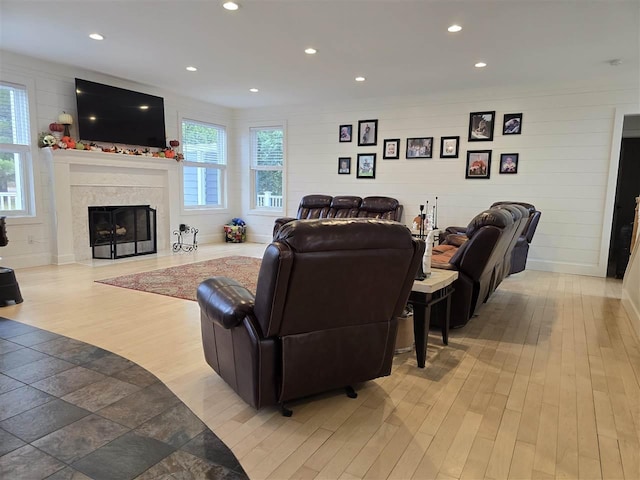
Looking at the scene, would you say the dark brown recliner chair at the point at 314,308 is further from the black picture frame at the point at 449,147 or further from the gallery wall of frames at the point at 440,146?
the black picture frame at the point at 449,147

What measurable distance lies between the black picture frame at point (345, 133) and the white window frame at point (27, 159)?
4691 mm

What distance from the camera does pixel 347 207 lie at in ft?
23.4

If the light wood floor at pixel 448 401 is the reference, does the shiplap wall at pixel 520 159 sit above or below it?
above

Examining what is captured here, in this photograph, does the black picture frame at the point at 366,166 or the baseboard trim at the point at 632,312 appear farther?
the black picture frame at the point at 366,166

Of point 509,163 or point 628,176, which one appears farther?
point 628,176

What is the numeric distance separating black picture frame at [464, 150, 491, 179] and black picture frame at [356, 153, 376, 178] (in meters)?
1.62

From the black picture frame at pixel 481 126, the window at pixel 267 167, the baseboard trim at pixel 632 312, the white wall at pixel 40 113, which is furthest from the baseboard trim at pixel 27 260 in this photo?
the baseboard trim at pixel 632 312

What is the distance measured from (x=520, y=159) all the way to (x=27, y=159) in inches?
272

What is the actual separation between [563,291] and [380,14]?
3.72 meters

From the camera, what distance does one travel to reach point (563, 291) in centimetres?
481

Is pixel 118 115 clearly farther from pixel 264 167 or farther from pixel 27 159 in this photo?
pixel 264 167

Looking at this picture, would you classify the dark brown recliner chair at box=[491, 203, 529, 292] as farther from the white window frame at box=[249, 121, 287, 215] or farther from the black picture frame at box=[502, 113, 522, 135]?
the white window frame at box=[249, 121, 287, 215]

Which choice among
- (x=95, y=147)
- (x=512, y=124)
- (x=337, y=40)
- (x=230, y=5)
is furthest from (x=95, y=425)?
(x=512, y=124)

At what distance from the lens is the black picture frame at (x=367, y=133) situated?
718 centimetres
